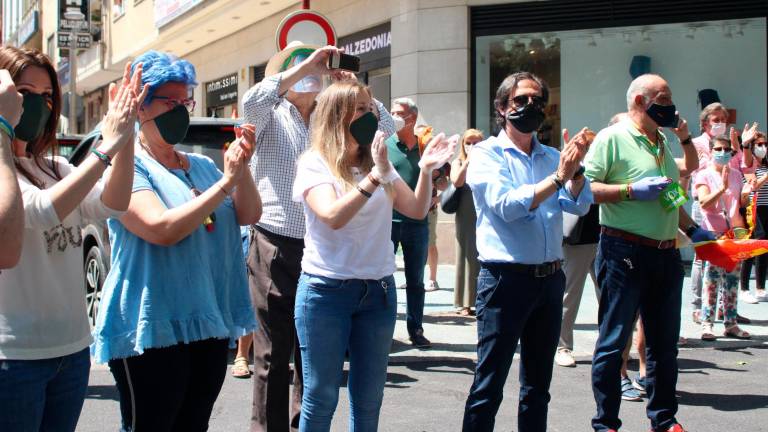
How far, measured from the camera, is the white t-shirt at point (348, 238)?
388 cm

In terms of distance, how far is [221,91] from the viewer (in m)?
23.1

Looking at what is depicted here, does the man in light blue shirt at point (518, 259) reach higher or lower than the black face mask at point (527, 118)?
lower

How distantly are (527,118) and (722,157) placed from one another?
180 inches

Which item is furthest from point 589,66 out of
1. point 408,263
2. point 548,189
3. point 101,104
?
point 101,104

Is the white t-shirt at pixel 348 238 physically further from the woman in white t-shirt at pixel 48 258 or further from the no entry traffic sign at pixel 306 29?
the no entry traffic sign at pixel 306 29

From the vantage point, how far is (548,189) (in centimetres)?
416

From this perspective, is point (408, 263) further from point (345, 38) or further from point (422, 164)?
point (345, 38)

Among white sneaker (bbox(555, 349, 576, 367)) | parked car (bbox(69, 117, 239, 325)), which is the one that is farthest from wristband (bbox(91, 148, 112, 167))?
white sneaker (bbox(555, 349, 576, 367))

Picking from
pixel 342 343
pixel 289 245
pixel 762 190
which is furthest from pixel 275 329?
pixel 762 190

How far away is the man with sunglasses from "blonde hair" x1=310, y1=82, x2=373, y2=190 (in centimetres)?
55

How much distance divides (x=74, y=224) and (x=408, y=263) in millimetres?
5507

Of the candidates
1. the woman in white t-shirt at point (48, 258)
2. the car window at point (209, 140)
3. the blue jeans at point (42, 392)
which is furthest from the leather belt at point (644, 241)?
the car window at point (209, 140)

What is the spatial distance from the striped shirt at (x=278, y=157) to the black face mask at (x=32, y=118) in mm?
1767

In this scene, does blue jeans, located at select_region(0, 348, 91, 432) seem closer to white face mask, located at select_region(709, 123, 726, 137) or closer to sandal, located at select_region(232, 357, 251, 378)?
sandal, located at select_region(232, 357, 251, 378)
